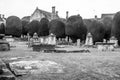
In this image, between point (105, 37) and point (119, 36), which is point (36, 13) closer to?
point (105, 37)

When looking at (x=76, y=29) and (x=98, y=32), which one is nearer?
(x=98, y=32)

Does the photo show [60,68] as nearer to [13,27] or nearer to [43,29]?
[43,29]

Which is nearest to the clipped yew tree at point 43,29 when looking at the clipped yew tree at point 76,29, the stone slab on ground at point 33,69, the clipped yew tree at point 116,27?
the clipped yew tree at point 76,29

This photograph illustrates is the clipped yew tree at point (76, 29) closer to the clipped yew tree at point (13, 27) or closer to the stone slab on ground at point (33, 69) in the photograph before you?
the clipped yew tree at point (13, 27)

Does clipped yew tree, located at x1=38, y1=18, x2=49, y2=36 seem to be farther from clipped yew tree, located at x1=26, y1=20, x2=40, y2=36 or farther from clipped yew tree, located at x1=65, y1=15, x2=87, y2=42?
clipped yew tree, located at x1=65, y1=15, x2=87, y2=42

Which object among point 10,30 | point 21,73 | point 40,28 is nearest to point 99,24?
point 40,28

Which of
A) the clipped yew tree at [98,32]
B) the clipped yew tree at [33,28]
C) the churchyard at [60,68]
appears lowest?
the churchyard at [60,68]

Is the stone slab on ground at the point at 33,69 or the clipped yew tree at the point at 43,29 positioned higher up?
the clipped yew tree at the point at 43,29

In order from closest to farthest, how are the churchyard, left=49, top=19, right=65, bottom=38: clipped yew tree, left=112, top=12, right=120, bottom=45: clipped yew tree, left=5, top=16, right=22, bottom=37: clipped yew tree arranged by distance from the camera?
the churchyard, left=112, top=12, right=120, bottom=45: clipped yew tree, left=49, top=19, right=65, bottom=38: clipped yew tree, left=5, top=16, right=22, bottom=37: clipped yew tree

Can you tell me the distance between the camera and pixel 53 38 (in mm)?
25203

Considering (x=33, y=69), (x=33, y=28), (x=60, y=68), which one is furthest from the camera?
(x=33, y=28)

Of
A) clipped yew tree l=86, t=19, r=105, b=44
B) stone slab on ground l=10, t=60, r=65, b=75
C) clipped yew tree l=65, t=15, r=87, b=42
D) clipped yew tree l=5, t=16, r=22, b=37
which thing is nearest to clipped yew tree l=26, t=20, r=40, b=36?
clipped yew tree l=5, t=16, r=22, b=37

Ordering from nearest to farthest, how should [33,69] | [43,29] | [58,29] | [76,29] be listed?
[33,69], [76,29], [58,29], [43,29]

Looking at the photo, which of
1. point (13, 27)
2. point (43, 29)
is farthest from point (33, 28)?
point (13, 27)
